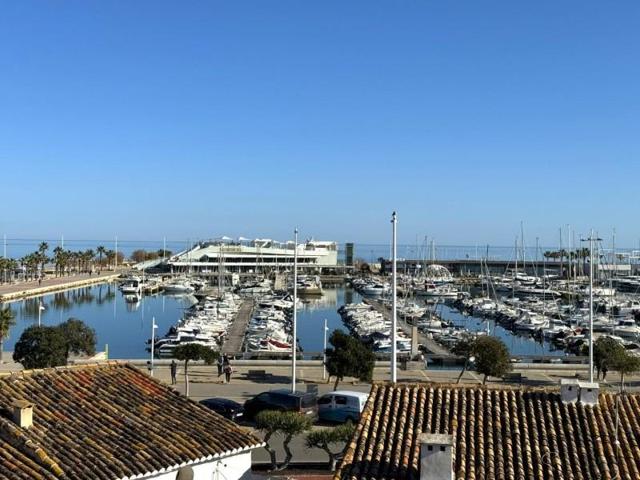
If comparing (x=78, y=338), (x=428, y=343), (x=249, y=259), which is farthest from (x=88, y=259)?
(x=78, y=338)

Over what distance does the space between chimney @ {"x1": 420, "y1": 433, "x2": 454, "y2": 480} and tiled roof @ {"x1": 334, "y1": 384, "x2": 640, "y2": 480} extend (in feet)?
1.13

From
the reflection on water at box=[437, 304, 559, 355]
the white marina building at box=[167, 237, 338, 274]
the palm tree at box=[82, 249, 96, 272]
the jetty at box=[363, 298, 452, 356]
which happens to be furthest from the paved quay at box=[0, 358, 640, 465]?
the palm tree at box=[82, 249, 96, 272]

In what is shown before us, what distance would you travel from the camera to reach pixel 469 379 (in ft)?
97.8

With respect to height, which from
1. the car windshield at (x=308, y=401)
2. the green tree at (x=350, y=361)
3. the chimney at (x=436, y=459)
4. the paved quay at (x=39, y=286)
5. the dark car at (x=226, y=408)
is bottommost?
the paved quay at (x=39, y=286)

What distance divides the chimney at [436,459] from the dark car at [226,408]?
37.1ft

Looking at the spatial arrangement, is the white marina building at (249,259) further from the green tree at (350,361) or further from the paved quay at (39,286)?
the green tree at (350,361)

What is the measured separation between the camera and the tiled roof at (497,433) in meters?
10.2

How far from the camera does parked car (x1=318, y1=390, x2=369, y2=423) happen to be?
20.3 metres

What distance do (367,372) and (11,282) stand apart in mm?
90092

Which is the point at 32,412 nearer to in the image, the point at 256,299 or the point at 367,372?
the point at 367,372

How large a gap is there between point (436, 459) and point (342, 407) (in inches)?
427

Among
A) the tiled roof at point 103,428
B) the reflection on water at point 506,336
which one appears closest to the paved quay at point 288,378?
the tiled roof at point 103,428

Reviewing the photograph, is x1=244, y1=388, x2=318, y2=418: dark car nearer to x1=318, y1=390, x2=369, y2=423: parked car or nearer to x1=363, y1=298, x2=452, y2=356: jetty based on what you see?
x1=318, y1=390, x2=369, y2=423: parked car

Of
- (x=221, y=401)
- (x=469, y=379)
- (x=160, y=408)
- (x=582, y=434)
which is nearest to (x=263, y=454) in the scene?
(x=221, y=401)
